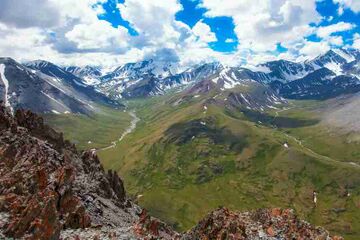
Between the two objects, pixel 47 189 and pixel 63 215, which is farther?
pixel 47 189

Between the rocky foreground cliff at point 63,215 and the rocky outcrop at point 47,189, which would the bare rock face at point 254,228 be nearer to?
the rocky foreground cliff at point 63,215

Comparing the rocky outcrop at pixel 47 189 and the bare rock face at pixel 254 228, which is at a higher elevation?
the bare rock face at pixel 254 228

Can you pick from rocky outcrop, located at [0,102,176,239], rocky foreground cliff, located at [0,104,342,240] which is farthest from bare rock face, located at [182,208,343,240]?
rocky outcrop, located at [0,102,176,239]

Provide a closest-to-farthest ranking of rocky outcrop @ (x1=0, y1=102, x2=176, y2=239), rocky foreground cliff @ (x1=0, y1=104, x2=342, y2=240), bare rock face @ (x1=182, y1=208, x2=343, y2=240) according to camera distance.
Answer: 1. rocky outcrop @ (x1=0, y1=102, x2=176, y2=239)
2. rocky foreground cliff @ (x1=0, y1=104, x2=342, y2=240)
3. bare rock face @ (x1=182, y1=208, x2=343, y2=240)

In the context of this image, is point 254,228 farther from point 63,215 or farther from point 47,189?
point 47,189

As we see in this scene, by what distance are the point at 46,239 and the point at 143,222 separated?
55.9 ft

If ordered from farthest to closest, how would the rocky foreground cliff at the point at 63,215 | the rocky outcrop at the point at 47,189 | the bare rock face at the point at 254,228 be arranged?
the bare rock face at the point at 254,228 → the rocky foreground cliff at the point at 63,215 → the rocky outcrop at the point at 47,189

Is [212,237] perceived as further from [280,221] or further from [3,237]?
[3,237]

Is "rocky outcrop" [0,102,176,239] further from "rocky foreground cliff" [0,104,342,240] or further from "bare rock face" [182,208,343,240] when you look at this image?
"bare rock face" [182,208,343,240]

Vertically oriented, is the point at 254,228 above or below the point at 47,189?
above

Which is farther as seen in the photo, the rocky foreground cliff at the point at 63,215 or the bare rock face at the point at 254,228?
the bare rock face at the point at 254,228

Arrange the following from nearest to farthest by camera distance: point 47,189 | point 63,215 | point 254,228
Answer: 1. point 254,228
2. point 63,215
3. point 47,189

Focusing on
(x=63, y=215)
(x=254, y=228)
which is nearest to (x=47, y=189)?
(x=63, y=215)

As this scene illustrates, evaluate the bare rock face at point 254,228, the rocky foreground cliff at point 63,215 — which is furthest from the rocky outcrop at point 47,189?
the bare rock face at point 254,228
